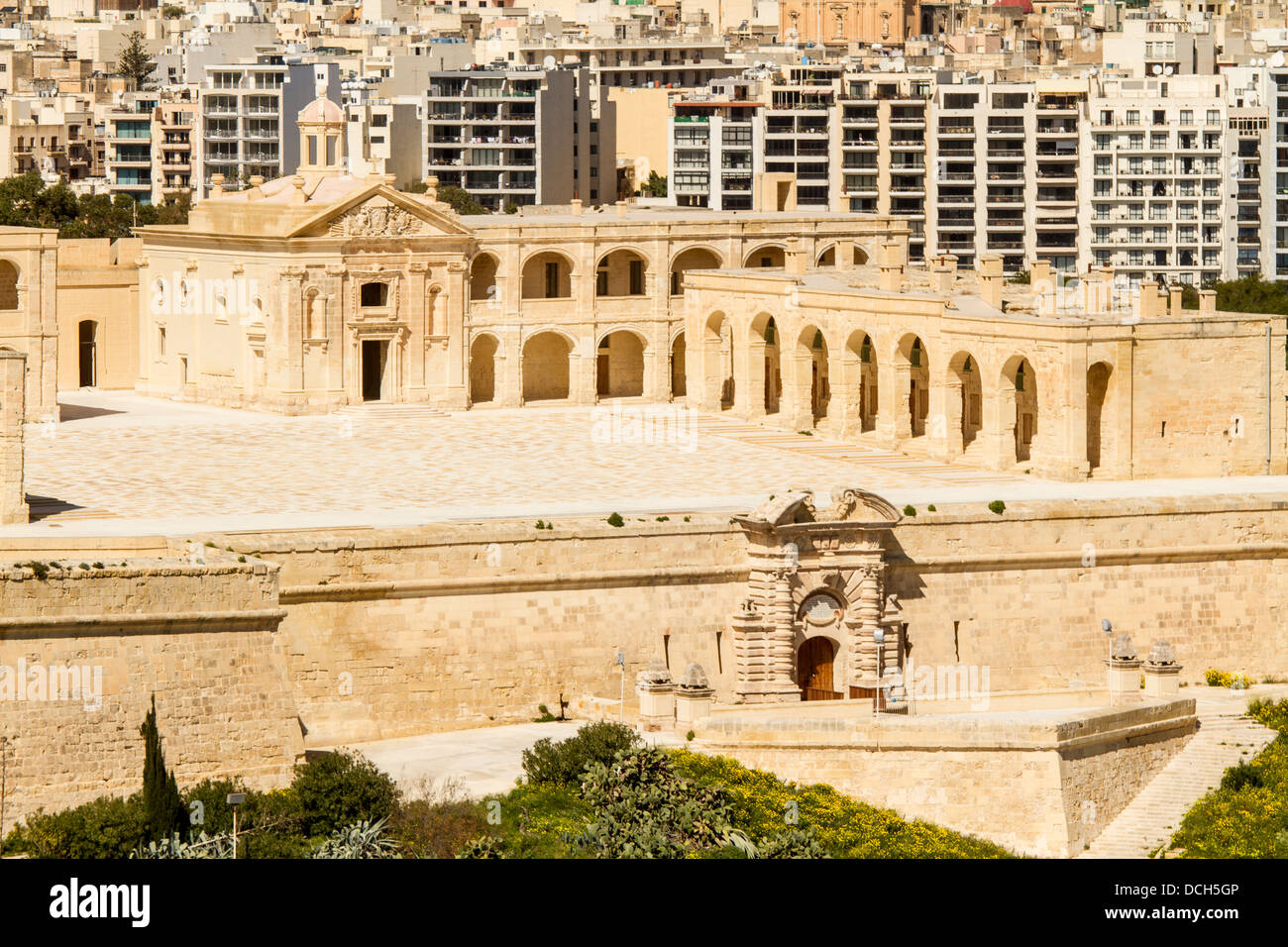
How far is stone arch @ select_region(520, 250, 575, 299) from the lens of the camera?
257ft

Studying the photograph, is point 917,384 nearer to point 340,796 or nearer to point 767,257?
point 767,257

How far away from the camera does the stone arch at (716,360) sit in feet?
248

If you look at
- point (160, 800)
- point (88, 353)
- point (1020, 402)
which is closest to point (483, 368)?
point (88, 353)

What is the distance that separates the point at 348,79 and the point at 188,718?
334ft

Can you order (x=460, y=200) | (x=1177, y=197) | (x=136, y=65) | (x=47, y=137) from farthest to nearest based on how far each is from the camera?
(x=136, y=65) → (x=47, y=137) → (x=1177, y=197) → (x=460, y=200)

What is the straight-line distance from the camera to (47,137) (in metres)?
149

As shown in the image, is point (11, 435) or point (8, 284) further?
point (8, 284)

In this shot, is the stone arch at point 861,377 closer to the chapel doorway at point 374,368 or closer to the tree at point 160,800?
the chapel doorway at point 374,368

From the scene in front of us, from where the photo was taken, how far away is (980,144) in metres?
119

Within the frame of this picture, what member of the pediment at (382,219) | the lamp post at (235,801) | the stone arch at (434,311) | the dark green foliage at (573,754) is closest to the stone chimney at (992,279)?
the pediment at (382,219)

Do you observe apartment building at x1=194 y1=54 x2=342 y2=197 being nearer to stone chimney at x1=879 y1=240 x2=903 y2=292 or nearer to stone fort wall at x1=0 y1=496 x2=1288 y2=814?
stone chimney at x1=879 y1=240 x2=903 y2=292

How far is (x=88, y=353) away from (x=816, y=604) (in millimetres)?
31099
